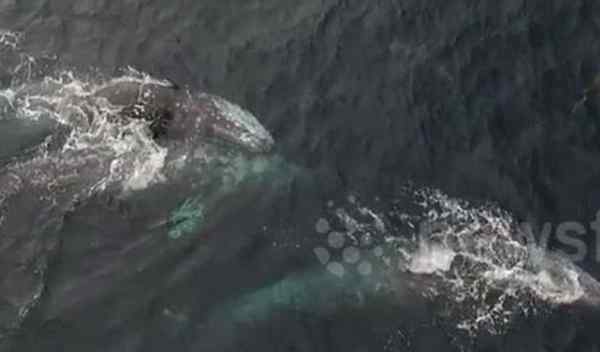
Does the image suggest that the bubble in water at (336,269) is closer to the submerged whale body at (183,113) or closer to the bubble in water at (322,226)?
the bubble in water at (322,226)

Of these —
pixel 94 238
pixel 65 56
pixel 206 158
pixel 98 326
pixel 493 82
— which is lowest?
pixel 98 326

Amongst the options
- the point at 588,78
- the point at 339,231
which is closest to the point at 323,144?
the point at 339,231

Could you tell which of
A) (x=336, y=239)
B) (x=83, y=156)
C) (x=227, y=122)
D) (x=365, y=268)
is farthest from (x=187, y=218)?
(x=365, y=268)

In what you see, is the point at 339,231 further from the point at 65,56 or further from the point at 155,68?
the point at 65,56

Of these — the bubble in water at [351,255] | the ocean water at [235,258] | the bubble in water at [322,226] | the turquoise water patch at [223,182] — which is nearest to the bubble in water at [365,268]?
the ocean water at [235,258]

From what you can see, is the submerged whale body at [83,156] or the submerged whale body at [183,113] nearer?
the submerged whale body at [83,156]

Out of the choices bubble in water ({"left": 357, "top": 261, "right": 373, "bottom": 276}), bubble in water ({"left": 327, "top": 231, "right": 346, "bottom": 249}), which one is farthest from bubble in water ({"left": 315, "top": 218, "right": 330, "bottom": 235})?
bubble in water ({"left": 357, "top": 261, "right": 373, "bottom": 276})

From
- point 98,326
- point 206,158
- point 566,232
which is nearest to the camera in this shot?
point 98,326
